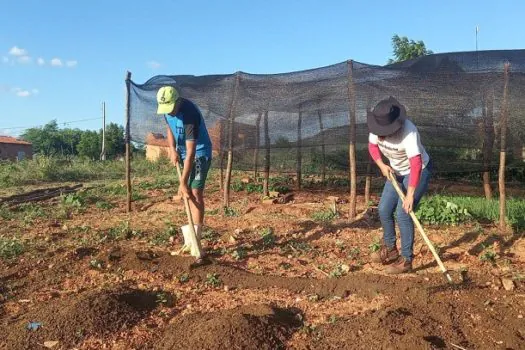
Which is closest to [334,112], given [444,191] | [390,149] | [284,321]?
[444,191]

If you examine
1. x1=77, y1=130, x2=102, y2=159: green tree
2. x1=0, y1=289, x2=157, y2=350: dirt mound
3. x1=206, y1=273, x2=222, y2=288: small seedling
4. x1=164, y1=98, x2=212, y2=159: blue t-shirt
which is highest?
x1=77, y1=130, x2=102, y2=159: green tree

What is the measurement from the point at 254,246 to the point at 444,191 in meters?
4.74

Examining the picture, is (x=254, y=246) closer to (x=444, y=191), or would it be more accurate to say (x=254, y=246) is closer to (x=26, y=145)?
(x=444, y=191)

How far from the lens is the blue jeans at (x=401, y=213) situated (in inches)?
160

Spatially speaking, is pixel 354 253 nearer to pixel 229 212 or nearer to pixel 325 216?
pixel 325 216

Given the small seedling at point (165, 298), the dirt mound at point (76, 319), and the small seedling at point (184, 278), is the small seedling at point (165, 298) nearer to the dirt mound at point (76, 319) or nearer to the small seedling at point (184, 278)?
the dirt mound at point (76, 319)

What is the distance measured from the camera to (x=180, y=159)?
4914mm

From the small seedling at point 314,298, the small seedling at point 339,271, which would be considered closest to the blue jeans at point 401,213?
the small seedling at point 339,271

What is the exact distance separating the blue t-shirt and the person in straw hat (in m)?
1.51

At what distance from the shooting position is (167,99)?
4.37 metres

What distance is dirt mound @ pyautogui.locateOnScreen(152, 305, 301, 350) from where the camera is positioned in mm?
2721

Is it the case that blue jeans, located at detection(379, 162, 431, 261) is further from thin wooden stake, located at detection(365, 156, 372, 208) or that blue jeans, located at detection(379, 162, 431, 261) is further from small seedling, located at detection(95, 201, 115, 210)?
small seedling, located at detection(95, 201, 115, 210)

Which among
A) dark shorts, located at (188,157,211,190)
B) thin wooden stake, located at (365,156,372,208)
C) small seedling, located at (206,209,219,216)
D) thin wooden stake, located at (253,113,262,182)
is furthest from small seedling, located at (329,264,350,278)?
thin wooden stake, located at (253,113,262,182)

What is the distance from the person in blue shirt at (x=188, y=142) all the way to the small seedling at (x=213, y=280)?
810 millimetres
